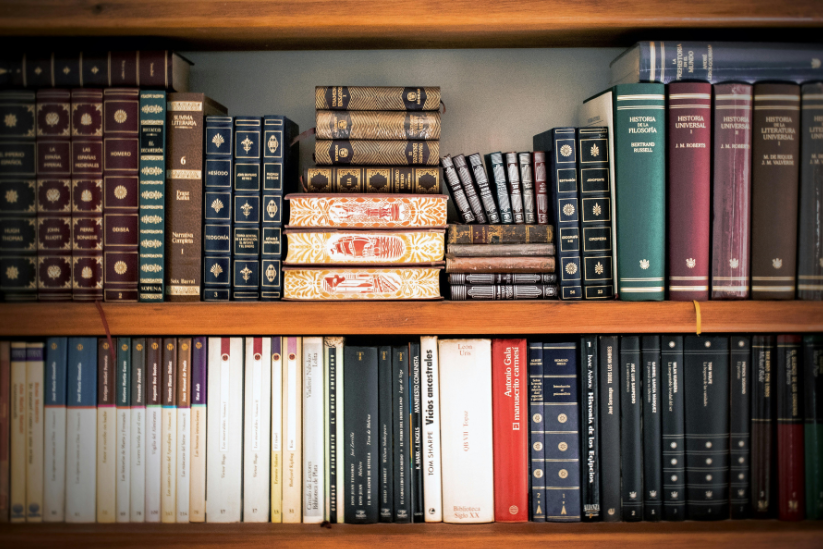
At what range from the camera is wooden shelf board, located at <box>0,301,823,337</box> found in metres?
0.81

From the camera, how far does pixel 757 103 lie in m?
0.82

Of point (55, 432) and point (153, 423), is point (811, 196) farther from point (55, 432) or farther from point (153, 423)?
point (55, 432)

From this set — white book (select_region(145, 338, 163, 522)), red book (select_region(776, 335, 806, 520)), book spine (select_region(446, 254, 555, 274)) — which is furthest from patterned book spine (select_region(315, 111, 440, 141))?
red book (select_region(776, 335, 806, 520))

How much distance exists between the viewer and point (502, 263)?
2.79 ft

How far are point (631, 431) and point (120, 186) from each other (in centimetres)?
93

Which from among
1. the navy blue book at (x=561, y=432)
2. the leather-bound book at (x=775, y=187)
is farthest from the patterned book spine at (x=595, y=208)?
the leather-bound book at (x=775, y=187)

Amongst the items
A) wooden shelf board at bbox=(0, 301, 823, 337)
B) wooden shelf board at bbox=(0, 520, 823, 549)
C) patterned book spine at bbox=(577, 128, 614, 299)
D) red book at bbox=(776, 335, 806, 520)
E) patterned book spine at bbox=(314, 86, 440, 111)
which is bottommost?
wooden shelf board at bbox=(0, 520, 823, 549)

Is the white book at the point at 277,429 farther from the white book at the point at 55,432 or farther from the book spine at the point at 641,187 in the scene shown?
the book spine at the point at 641,187

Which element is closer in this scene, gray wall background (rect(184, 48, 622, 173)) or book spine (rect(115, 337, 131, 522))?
book spine (rect(115, 337, 131, 522))

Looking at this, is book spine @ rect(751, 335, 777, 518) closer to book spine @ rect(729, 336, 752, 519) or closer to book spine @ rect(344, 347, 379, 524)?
book spine @ rect(729, 336, 752, 519)

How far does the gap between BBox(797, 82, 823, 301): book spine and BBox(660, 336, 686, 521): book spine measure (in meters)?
0.23

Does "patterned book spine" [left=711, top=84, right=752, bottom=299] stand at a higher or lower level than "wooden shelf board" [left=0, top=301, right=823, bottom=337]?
Result: higher

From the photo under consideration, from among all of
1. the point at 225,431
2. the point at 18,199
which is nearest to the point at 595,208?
the point at 225,431

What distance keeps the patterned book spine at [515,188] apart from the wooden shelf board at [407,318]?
0.16 metres
